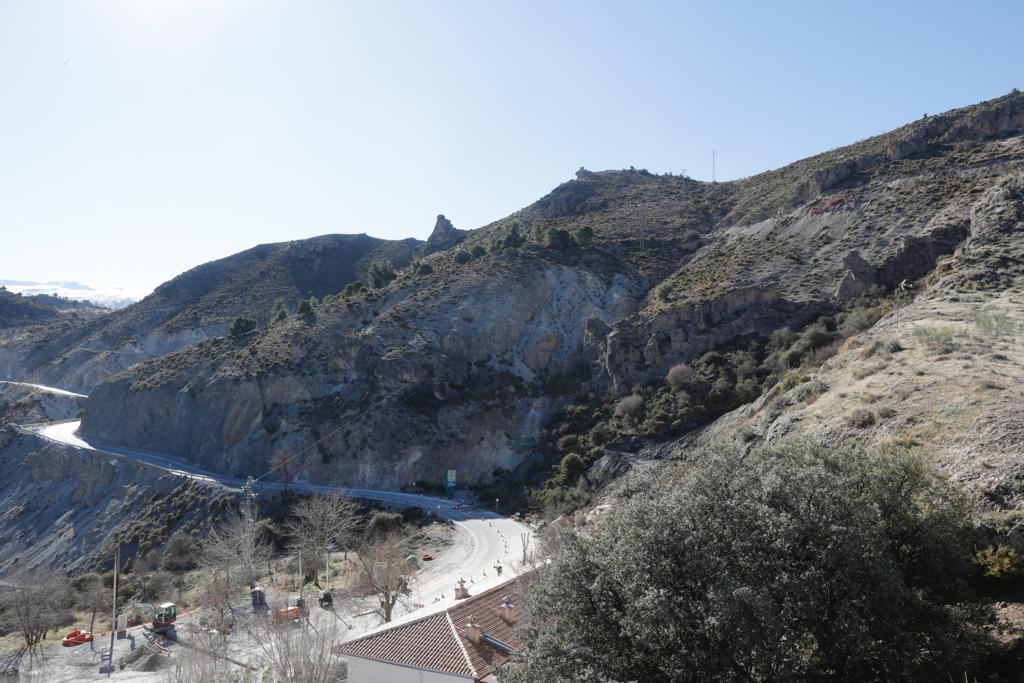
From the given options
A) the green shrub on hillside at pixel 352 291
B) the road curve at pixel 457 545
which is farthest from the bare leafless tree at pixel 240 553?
the green shrub on hillside at pixel 352 291

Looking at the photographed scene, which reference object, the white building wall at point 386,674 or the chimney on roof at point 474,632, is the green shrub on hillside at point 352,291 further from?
the chimney on roof at point 474,632

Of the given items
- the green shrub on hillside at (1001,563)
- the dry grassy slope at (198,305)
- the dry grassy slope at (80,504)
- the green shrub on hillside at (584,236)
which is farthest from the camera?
the dry grassy slope at (198,305)

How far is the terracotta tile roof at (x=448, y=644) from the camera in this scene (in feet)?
58.5

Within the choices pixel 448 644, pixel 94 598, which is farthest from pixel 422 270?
pixel 448 644

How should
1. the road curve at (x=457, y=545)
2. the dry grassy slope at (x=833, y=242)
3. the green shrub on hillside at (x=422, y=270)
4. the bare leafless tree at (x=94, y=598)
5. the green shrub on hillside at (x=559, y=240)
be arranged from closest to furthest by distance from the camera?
the road curve at (x=457, y=545) < the bare leafless tree at (x=94, y=598) < the dry grassy slope at (x=833, y=242) < the green shrub on hillside at (x=559, y=240) < the green shrub on hillside at (x=422, y=270)

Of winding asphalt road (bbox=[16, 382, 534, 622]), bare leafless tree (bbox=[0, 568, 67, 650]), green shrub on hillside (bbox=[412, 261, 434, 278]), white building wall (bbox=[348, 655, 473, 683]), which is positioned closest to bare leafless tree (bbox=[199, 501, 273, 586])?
winding asphalt road (bbox=[16, 382, 534, 622])

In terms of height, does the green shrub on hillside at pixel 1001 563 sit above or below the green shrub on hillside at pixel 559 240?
below

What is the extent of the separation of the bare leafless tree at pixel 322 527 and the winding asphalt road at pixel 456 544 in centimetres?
341

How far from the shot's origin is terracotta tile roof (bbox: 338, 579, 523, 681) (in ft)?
58.5

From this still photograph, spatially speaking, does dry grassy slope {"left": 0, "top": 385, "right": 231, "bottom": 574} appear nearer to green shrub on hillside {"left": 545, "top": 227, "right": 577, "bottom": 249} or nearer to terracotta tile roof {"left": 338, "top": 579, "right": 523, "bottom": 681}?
terracotta tile roof {"left": 338, "top": 579, "right": 523, "bottom": 681}

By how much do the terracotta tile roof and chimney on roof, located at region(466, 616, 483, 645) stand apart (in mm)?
64

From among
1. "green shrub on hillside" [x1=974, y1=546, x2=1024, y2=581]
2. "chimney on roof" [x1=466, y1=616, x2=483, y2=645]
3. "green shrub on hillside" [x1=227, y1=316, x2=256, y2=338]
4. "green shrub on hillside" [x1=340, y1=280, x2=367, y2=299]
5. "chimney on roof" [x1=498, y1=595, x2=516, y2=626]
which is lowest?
"chimney on roof" [x1=498, y1=595, x2=516, y2=626]

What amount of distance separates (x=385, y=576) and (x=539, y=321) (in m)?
32.1

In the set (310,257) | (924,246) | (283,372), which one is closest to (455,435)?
(283,372)
